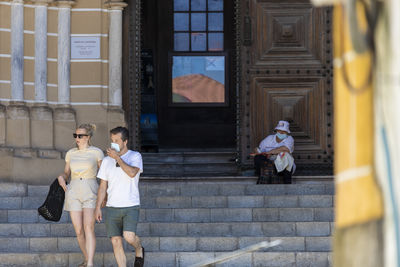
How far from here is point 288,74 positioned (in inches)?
555

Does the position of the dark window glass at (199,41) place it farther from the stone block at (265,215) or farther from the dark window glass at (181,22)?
the stone block at (265,215)

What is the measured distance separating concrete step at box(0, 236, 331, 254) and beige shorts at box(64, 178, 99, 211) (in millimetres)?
1122

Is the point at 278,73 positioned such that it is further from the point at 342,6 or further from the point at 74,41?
the point at 342,6

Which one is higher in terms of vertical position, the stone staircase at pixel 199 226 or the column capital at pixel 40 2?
the column capital at pixel 40 2

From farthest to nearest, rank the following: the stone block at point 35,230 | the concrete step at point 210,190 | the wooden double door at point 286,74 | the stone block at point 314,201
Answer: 1. the wooden double door at point 286,74
2. the concrete step at point 210,190
3. the stone block at point 314,201
4. the stone block at point 35,230

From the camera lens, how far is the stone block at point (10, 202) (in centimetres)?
1175

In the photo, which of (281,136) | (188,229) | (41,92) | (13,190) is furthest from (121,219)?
(41,92)

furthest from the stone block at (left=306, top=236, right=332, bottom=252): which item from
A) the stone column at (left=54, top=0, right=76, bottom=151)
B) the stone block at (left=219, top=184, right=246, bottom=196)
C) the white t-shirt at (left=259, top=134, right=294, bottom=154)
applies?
the stone column at (left=54, top=0, right=76, bottom=151)

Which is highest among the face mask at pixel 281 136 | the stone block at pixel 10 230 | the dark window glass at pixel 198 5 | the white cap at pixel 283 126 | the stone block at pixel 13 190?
the dark window glass at pixel 198 5

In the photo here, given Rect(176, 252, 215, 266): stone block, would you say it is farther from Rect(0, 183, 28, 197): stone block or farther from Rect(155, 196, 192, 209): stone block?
Rect(0, 183, 28, 197): stone block

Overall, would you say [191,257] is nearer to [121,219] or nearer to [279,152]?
[121,219]

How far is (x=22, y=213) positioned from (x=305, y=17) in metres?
5.12

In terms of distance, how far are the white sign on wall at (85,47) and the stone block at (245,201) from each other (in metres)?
3.60

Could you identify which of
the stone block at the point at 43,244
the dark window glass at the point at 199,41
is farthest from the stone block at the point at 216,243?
the dark window glass at the point at 199,41
